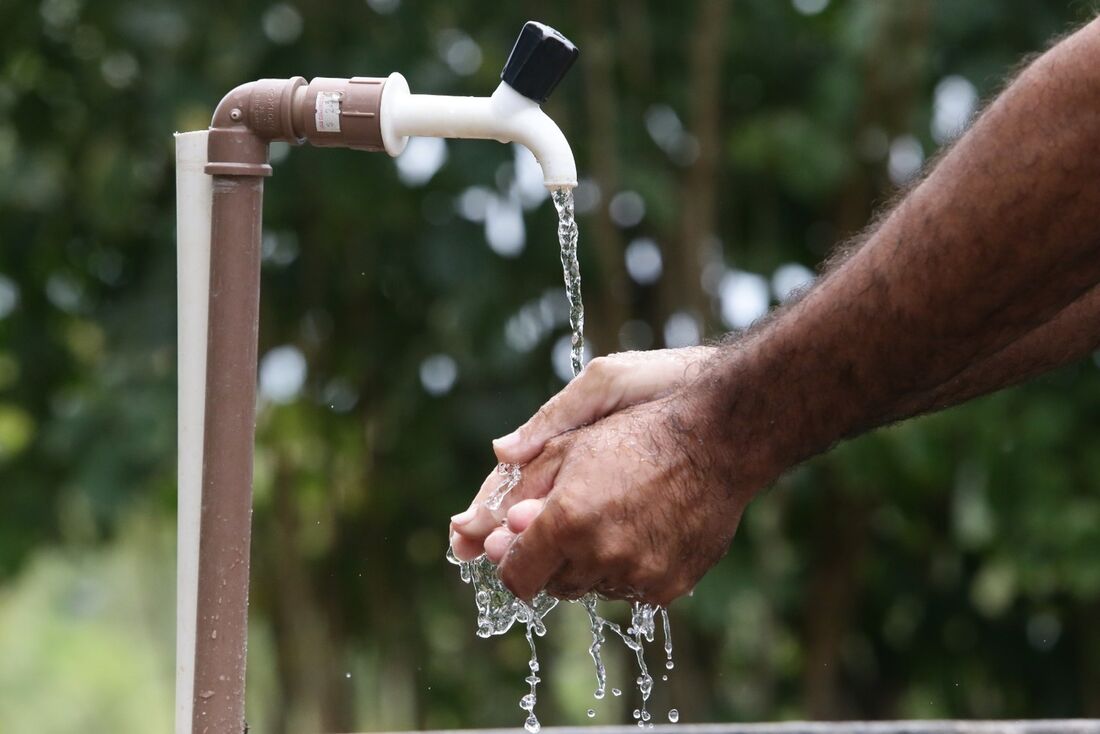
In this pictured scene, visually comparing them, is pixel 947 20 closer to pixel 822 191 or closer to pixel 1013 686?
pixel 822 191

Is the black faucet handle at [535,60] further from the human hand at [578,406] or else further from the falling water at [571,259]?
the human hand at [578,406]

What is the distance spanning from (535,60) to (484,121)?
52 mm

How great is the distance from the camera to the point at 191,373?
0.97 m

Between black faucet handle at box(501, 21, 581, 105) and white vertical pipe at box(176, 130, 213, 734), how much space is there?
22cm

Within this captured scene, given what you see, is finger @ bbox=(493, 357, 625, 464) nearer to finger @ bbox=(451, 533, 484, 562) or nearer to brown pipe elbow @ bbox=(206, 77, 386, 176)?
finger @ bbox=(451, 533, 484, 562)

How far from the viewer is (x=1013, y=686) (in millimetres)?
3174

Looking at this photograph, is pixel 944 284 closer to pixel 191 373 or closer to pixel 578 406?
pixel 578 406

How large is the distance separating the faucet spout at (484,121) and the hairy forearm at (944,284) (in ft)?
0.76

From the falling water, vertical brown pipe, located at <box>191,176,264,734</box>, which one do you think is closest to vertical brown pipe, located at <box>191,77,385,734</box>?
vertical brown pipe, located at <box>191,176,264,734</box>

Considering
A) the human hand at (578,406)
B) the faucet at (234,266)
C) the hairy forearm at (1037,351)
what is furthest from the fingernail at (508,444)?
the hairy forearm at (1037,351)

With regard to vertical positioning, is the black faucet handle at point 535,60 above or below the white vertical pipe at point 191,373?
above

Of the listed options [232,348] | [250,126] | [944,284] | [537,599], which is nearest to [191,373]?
[232,348]

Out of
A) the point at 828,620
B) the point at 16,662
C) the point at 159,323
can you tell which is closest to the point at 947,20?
the point at 828,620

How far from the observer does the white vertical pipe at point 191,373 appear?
96 centimetres
